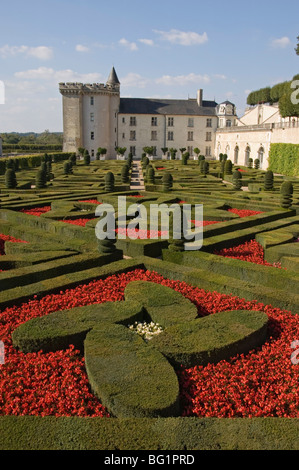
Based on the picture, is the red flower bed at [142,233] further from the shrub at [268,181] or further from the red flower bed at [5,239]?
the shrub at [268,181]

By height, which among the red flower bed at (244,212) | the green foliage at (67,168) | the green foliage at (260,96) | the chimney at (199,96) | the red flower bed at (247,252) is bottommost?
the red flower bed at (247,252)

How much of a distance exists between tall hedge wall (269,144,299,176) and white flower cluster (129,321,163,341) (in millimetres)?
33042

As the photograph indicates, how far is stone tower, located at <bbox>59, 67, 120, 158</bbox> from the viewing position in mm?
56594

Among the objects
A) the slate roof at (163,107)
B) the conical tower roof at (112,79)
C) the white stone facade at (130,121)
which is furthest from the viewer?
the slate roof at (163,107)

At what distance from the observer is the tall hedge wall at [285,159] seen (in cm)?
3697

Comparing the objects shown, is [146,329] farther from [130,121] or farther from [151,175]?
[130,121]

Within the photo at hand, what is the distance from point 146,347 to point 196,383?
88 cm

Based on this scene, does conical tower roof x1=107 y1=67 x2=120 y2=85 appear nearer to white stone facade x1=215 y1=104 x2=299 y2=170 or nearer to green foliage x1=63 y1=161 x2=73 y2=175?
white stone facade x1=215 y1=104 x2=299 y2=170

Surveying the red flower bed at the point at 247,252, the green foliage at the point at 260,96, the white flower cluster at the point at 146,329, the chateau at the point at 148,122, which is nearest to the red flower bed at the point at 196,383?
the white flower cluster at the point at 146,329

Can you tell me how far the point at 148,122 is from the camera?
61594 millimetres

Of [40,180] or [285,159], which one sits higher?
[285,159]

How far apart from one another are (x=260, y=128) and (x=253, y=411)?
149 ft

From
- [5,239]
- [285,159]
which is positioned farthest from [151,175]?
[285,159]

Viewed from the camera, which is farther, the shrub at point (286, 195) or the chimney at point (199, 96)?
the chimney at point (199, 96)
